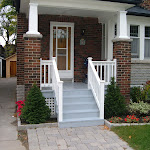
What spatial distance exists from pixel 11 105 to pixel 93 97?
3.77m

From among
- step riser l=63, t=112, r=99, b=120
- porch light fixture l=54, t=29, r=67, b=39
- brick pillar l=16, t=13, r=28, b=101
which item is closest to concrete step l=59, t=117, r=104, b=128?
step riser l=63, t=112, r=99, b=120

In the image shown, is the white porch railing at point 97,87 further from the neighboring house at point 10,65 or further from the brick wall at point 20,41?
the neighboring house at point 10,65

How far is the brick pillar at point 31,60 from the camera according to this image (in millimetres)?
6301

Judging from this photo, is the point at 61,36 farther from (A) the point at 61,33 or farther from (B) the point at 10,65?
(B) the point at 10,65

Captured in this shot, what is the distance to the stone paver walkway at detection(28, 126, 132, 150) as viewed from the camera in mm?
4309

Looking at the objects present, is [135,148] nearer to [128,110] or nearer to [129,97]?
[128,110]

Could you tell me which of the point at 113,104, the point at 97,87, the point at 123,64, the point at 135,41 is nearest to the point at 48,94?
the point at 97,87

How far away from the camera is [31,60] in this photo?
6328mm

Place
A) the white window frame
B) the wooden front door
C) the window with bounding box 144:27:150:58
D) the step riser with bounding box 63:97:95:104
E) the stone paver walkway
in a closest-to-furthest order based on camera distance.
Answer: the stone paver walkway → the step riser with bounding box 63:97:95:104 → the white window frame → the window with bounding box 144:27:150:58 → the wooden front door

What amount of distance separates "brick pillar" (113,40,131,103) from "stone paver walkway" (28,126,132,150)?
2041 mm

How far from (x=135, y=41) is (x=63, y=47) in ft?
9.97

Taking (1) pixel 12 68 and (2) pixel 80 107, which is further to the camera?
(1) pixel 12 68

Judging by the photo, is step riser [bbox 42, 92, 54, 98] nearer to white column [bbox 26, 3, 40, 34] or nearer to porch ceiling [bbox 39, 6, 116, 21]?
white column [bbox 26, 3, 40, 34]

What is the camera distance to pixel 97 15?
8.55 m
